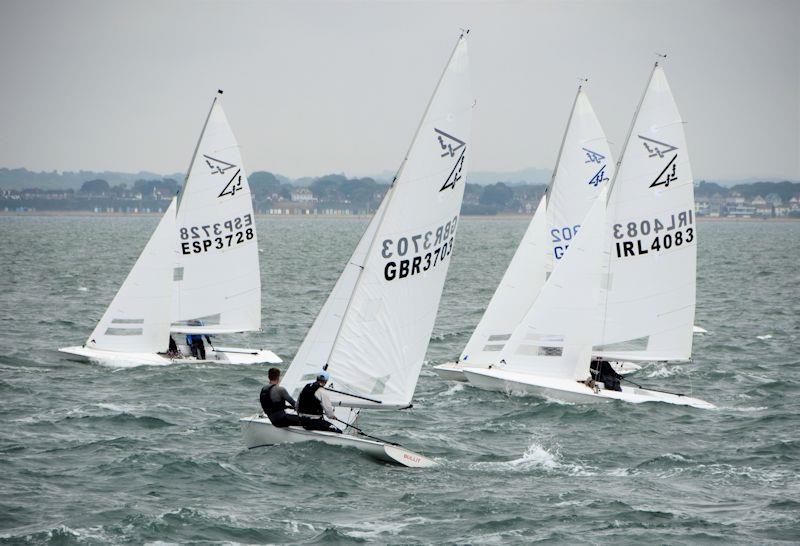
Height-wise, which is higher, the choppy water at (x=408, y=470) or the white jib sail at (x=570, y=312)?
the white jib sail at (x=570, y=312)

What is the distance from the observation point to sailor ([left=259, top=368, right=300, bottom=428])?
17.2m

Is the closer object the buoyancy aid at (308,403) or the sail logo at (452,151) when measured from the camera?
the sail logo at (452,151)

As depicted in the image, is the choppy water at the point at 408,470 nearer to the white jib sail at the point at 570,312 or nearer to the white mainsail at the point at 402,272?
the white jib sail at the point at 570,312

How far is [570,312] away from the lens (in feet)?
77.3

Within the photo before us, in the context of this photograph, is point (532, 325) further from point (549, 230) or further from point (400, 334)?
point (400, 334)

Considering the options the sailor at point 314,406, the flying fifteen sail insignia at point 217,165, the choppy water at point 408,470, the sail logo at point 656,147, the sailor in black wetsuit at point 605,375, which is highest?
the sail logo at point 656,147

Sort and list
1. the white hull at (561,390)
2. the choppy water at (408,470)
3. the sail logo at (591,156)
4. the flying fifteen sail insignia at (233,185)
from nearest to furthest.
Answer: the choppy water at (408,470), the white hull at (561,390), the sail logo at (591,156), the flying fifteen sail insignia at (233,185)

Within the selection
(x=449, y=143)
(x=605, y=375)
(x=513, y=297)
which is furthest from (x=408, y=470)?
(x=513, y=297)

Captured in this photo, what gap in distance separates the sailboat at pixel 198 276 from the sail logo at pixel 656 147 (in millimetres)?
9123

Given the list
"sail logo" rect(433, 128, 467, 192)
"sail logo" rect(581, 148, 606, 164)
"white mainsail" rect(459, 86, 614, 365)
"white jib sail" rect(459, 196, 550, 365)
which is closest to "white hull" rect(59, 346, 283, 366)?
"white jib sail" rect(459, 196, 550, 365)

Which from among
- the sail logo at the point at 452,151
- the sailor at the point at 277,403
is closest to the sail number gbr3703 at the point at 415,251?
the sail logo at the point at 452,151

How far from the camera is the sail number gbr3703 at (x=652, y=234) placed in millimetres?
24125

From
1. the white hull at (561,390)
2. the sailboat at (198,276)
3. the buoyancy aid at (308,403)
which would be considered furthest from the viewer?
the sailboat at (198,276)

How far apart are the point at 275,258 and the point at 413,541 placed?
206ft
